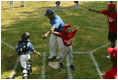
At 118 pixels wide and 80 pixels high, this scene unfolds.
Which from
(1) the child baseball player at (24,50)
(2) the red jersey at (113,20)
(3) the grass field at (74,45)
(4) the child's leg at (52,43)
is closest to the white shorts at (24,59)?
(1) the child baseball player at (24,50)

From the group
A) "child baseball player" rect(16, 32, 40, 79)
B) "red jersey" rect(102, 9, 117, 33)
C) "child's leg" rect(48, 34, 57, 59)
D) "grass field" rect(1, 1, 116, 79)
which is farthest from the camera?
"child's leg" rect(48, 34, 57, 59)

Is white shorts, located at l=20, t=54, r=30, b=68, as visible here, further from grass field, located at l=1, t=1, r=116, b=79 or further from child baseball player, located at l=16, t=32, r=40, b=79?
grass field, located at l=1, t=1, r=116, b=79

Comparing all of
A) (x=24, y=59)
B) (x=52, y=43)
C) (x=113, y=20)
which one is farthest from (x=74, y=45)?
(x=24, y=59)

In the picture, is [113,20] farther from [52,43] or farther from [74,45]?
[74,45]

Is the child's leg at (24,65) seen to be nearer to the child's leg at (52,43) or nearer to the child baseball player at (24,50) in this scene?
the child baseball player at (24,50)

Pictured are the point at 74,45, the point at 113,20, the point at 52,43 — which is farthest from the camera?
the point at 74,45

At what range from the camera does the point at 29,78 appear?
6.73 m

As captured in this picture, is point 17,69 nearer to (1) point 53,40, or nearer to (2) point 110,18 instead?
(1) point 53,40

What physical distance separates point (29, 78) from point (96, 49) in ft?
13.5

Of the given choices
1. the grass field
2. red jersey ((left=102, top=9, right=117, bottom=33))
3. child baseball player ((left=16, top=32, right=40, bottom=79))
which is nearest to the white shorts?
child baseball player ((left=16, top=32, right=40, bottom=79))

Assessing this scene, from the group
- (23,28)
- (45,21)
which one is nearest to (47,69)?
(23,28)

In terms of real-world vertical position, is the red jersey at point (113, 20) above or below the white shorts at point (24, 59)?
above

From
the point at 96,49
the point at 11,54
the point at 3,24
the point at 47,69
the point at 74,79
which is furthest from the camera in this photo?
the point at 3,24

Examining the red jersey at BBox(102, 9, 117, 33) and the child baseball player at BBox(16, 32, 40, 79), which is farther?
the red jersey at BBox(102, 9, 117, 33)
